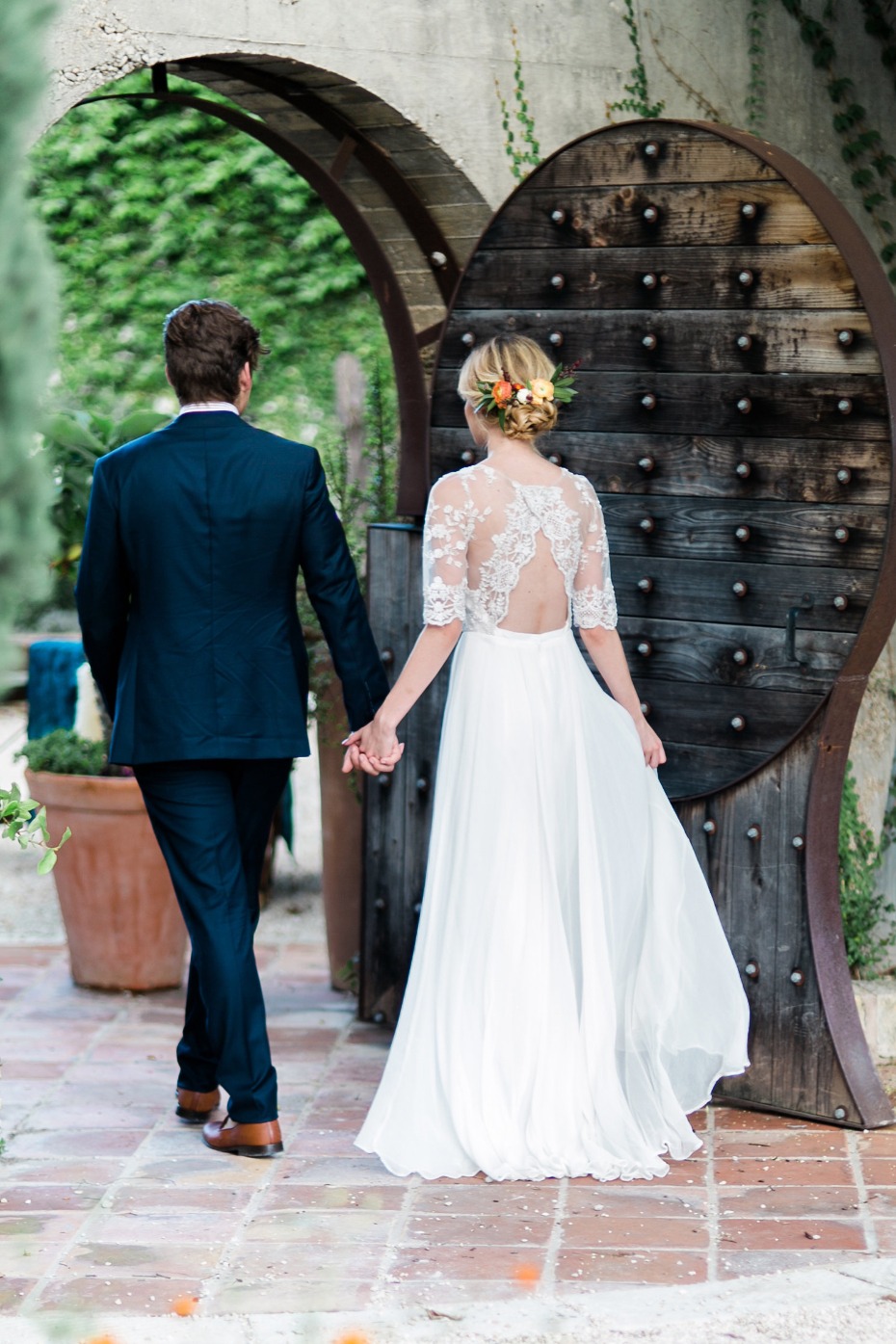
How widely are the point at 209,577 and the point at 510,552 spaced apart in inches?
26.4

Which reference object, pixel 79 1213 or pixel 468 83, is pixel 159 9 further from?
pixel 79 1213

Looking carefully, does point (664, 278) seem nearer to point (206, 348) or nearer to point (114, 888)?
point (206, 348)

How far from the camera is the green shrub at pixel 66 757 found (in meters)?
5.59

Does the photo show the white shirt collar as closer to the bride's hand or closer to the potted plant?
the bride's hand

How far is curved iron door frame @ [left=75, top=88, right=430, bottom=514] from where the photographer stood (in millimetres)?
5105

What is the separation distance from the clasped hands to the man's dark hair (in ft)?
2.69

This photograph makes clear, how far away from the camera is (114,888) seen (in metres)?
5.46

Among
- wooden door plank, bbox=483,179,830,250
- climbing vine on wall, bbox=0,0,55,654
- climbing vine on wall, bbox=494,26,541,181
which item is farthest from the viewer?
climbing vine on wall, bbox=494,26,541,181

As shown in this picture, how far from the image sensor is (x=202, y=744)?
3.84 m

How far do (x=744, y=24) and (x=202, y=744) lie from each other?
277cm

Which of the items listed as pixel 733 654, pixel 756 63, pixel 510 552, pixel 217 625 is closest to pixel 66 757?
pixel 217 625

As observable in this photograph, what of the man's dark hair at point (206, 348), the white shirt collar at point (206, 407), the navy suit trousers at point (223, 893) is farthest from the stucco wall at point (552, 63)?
the navy suit trousers at point (223, 893)

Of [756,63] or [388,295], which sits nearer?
[756,63]

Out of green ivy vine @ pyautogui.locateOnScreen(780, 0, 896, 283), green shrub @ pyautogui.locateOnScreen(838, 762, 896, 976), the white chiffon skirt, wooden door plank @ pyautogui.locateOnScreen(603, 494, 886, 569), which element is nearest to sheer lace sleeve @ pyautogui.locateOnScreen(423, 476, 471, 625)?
the white chiffon skirt
